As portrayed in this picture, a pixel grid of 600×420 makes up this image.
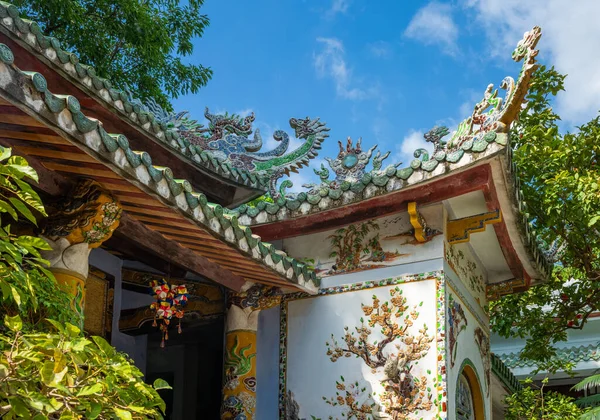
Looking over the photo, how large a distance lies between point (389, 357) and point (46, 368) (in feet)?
12.8

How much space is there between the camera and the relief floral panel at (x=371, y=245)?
6.84 m

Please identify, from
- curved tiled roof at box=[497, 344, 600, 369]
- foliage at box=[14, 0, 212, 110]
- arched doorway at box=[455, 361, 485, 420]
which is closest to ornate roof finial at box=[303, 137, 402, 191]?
arched doorway at box=[455, 361, 485, 420]

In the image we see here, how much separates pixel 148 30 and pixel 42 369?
37.2 feet

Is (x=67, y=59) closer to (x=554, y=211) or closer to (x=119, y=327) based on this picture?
(x=119, y=327)

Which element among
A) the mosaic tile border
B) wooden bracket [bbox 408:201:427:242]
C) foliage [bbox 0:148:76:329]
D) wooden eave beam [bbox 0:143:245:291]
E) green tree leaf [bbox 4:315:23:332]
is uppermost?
wooden bracket [bbox 408:201:427:242]

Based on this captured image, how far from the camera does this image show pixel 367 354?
6.70 m

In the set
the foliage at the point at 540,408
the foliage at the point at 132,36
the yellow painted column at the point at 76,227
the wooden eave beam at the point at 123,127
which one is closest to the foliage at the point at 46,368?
the wooden eave beam at the point at 123,127

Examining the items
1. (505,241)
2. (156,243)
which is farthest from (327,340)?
(505,241)

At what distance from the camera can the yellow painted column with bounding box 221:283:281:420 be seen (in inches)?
265

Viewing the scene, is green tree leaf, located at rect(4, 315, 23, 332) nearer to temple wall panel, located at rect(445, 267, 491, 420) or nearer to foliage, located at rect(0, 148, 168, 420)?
foliage, located at rect(0, 148, 168, 420)

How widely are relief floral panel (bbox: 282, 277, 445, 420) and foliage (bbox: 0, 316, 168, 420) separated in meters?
3.15

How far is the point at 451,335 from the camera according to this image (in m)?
Result: 6.70

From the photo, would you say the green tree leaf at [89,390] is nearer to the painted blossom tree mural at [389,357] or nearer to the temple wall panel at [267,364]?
the painted blossom tree mural at [389,357]

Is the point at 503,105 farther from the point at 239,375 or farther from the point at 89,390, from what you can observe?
the point at 89,390
